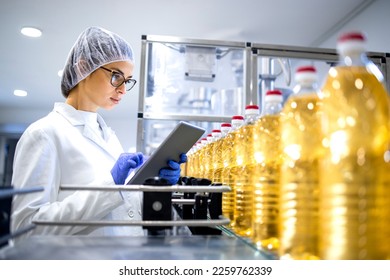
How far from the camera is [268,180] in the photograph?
1.84 ft

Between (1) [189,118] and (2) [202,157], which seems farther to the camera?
(1) [189,118]

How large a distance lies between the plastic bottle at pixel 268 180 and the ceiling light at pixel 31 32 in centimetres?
281

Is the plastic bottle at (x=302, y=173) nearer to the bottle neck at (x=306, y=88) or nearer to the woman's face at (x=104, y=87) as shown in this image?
the bottle neck at (x=306, y=88)

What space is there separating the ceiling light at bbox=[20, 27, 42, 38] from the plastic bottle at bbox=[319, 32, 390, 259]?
2.98 m

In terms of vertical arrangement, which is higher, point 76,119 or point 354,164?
point 76,119

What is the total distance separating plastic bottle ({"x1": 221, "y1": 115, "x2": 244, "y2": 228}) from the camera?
0.83m

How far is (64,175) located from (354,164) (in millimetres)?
954

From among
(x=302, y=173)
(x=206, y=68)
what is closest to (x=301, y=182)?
(x=302, y=173)

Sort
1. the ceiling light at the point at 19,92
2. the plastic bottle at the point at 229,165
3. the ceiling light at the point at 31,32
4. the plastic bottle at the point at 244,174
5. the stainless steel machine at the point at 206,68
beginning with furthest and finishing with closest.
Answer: the ceiling light at the point at 19,92 → the ceiling light at the point at 31,32 → the stainless steel machine at the point at 206,68 → the plastic bottle at the point at 229,165 → the plastic bottle at the point at 244,174

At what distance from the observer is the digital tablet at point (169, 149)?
0.87m

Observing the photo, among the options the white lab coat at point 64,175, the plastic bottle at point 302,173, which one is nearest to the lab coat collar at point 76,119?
the white lab coat at point 64,175

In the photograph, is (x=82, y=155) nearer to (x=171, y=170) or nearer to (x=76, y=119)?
(x=76, y=119)

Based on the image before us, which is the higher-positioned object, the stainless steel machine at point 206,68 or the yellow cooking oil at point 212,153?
the stainless steel machine at point 206,68

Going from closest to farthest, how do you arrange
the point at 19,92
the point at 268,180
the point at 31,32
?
the point at 268,180, the point at 31,32, the point at 19,92
